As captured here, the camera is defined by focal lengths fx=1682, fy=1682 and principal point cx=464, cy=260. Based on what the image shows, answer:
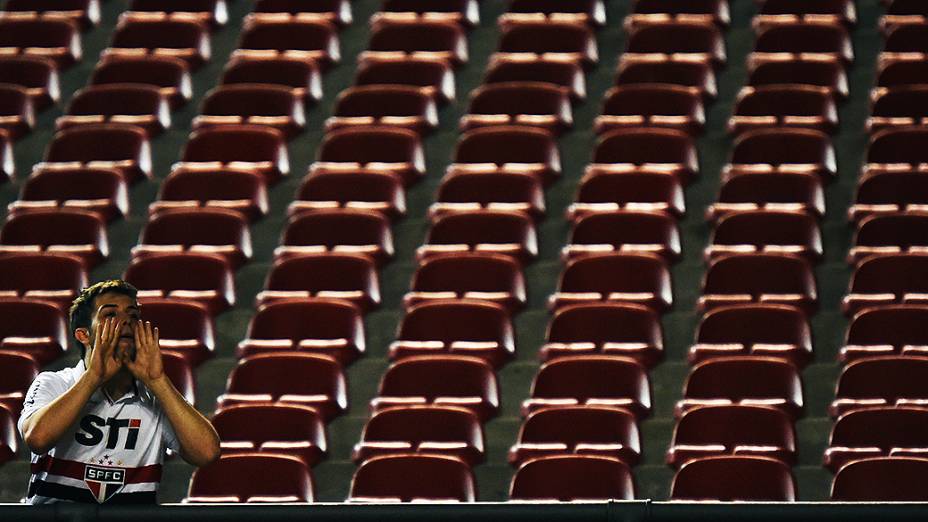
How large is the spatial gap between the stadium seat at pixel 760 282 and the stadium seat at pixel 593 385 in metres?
0.55

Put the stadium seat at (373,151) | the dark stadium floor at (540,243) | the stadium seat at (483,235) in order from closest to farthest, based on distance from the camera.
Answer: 1. the dark stadium floor at (540,243)
2. the stadium seat at (483,235)
3. the stadium seat at (373,151)

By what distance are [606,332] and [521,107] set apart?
150 centimetres

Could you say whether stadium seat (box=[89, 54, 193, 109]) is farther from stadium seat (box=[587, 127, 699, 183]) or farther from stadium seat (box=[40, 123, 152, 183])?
stadium seat (box=[587, 127, 699, 183])

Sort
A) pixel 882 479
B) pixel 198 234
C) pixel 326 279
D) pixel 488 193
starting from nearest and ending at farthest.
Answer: pixel 882 479, pixel 326 279, pixel 198 234, pixel 488 193

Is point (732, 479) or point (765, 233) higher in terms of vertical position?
point (765, 233)

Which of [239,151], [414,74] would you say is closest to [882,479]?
[239,151]

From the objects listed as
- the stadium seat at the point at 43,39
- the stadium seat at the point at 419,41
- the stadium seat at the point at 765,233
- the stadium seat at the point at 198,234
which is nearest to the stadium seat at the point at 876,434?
the stadium seat at the point at 765,233

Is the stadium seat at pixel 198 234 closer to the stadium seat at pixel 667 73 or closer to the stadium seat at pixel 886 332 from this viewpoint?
the stadium seat at pixel 667 73

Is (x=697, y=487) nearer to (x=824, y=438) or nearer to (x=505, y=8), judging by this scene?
(x=824, y=438)

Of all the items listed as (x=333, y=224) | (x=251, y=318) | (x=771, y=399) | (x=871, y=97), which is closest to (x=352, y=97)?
(x=333, y=224)

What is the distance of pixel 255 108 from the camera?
253 inches

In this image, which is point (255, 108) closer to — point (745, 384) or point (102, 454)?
point (745, 384)

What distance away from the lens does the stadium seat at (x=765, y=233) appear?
5398 millimetres

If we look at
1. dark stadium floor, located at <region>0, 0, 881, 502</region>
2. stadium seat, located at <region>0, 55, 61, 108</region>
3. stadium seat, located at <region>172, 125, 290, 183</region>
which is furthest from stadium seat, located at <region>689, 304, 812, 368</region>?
stadium seat, located at <region>0, 55, 61, 108</region>
